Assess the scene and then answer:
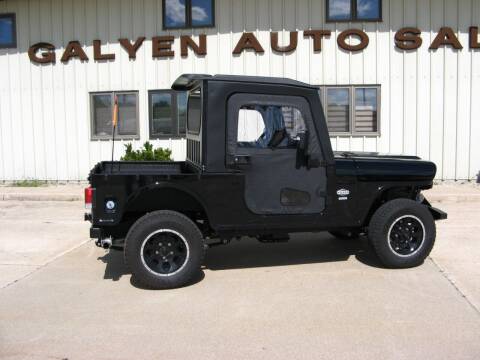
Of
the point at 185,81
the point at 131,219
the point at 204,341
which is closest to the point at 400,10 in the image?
the point at 185,81

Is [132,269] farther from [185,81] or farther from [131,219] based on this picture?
[185,81]

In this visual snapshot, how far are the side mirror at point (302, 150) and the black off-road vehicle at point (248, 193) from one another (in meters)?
0.01

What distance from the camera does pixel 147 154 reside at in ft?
36.6

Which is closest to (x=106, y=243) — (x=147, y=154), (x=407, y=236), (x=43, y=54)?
(x=407, y=236)

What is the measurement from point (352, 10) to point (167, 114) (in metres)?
4.85

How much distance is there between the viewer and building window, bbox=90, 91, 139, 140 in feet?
41.7

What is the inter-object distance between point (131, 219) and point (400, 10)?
8.84m

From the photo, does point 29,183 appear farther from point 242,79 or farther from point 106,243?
point 242,79

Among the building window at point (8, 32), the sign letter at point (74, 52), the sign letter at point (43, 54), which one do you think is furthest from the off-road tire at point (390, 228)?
the building window at point (8, 32)

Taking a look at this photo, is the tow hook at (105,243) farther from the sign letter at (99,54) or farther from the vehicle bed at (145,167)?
the sign letter at (99,54)

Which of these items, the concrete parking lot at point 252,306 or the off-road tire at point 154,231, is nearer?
the concrete parking lot at point 252,306

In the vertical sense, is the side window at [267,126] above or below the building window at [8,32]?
below

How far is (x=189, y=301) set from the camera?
499 cm

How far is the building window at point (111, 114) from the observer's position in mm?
12703
